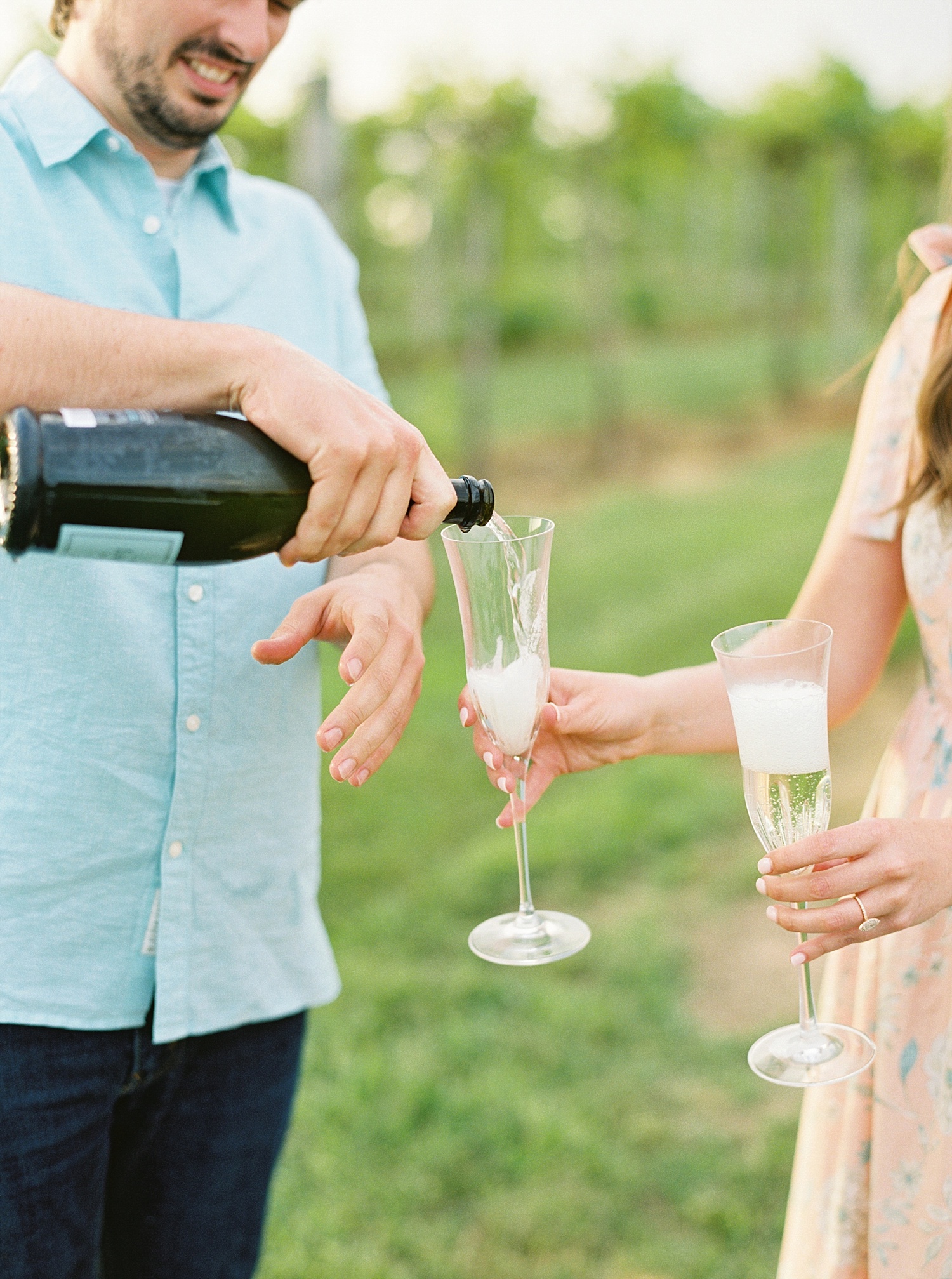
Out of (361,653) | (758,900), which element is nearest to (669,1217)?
(758,900)

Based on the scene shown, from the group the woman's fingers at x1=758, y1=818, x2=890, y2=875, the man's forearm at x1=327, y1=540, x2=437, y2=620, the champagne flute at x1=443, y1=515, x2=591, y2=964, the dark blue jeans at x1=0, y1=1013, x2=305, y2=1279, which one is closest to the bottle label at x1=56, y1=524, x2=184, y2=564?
the champagne flute at x1=443, y1=515, x2=591, y2=964

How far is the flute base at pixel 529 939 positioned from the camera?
1.72 meters

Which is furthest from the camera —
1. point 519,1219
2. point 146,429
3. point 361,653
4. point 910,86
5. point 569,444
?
point 910,86

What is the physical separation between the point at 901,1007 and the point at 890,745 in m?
0.43

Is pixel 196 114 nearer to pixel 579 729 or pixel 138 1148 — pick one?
pixel 579 729

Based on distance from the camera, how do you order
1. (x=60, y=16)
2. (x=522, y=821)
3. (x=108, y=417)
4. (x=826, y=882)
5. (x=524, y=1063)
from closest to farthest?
1. (x=108, y=417)
2. (x=826, y=882)
3. (x=522, y=821)
4. (x=60, y=16)
5. (x=524, y=1063)

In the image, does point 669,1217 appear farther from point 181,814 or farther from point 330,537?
point 330,537

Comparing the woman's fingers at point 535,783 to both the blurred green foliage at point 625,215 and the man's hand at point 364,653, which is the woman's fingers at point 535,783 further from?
the blurred green foliage at point 625,215

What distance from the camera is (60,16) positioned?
6.50ft

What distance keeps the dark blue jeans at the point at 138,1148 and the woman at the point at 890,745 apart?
2.27 feet

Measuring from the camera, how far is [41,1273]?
5.89ft

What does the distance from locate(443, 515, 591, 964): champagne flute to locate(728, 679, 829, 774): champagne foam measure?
278 millimetres

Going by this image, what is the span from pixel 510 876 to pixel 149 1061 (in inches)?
113

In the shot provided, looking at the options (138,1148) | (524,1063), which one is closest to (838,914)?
(138,1148)
